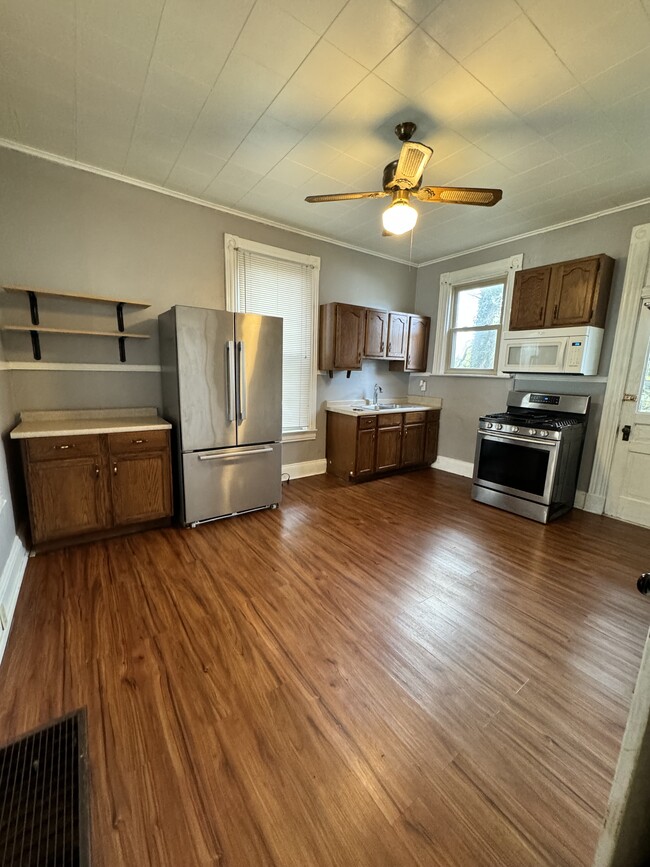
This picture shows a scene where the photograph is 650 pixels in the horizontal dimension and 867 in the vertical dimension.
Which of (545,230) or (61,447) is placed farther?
(545,230)

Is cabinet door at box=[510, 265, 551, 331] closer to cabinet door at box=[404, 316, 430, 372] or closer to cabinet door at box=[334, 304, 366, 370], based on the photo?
cabinet door at box=[404, 316, 430, 372]

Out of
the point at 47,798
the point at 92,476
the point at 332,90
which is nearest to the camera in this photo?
the point at 47,798

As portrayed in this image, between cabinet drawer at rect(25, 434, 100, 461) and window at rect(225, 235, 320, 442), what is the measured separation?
→ 1854mm

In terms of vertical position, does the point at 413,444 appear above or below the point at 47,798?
above

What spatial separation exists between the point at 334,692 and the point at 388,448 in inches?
124

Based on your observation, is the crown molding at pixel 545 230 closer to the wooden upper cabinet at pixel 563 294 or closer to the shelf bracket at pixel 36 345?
the wooden upper cabinet at pixel 563 294

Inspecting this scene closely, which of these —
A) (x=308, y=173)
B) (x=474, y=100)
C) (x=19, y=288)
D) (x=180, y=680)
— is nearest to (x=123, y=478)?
(x=19, y=288)

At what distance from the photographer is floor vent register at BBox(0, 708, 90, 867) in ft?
3.22

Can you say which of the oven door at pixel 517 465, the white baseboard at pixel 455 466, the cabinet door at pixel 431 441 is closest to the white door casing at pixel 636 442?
the oven door at pixel 517 465

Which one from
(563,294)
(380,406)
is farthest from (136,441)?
(563,294)

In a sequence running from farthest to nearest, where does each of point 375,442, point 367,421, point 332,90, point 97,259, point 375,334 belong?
point 375,334 < point 375,442 < point 367,421 < point 97,259 < point 332,90

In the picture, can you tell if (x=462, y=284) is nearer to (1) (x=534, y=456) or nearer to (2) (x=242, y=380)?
(1) (x=534, y=456)

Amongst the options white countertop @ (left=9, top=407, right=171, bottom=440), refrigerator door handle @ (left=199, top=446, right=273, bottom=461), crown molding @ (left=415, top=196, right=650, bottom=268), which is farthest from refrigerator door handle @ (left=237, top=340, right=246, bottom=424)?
crown molding @ (left=415, top=196, right=650, bottom=268)

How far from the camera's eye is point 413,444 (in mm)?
4707
